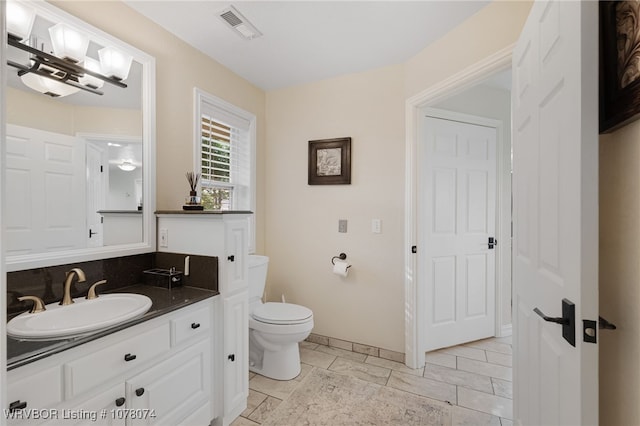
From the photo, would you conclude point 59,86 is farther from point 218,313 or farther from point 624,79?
point 624,79

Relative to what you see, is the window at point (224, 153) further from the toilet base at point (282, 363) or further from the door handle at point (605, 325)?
the door handle at point (605, 325)

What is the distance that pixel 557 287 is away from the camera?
0.93 metres

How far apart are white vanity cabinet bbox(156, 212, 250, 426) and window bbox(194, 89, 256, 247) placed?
62 cm

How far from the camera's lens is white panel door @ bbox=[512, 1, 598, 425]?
30.3 inches

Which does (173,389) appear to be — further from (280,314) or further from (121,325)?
(280,314)

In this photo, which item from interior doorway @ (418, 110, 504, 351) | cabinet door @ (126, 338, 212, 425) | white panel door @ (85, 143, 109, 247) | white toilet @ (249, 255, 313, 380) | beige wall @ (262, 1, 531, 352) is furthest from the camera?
interior doorway @ (418, 110, 504, 351)

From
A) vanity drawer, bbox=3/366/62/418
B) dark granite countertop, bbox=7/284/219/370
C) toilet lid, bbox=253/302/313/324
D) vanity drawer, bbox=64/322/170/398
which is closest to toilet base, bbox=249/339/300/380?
toilet lid, bbox=253/302/313/324

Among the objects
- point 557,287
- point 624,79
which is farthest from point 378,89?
point 557,287

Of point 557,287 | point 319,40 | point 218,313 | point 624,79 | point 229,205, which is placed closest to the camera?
Result: point 624,79

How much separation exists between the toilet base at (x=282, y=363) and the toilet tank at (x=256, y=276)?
456mm

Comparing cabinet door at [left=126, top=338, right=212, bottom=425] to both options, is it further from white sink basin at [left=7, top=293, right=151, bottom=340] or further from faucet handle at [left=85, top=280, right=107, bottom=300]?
faucet handle at [left=85, top=280, right=107, bottom=300]

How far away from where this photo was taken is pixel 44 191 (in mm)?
1389

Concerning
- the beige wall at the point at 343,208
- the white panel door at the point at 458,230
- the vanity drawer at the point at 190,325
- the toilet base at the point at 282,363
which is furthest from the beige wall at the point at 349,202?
the vanity drawer at the point at 190,325

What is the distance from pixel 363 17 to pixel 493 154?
1.86 m
